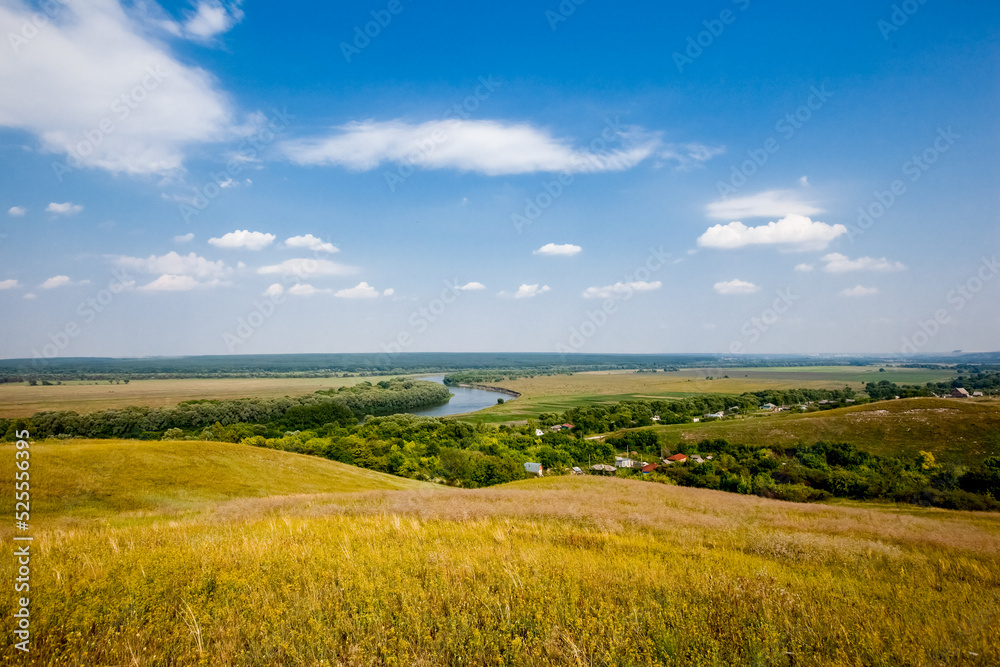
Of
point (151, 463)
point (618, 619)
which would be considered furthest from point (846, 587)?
point (151, 463)

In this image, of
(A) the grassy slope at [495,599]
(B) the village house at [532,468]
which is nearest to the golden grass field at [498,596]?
(A) the grassy slope at [495,599]

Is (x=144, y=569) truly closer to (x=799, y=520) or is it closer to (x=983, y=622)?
(x=983, y=622)

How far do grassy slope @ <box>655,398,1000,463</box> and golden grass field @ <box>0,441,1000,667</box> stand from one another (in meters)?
54.7

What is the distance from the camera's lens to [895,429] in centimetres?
5503

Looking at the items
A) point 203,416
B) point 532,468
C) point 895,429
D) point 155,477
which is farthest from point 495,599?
point 203,416

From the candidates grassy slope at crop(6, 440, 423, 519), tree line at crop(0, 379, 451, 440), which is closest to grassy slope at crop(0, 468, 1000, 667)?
grassy slope at crop(6, 440, 423, 519)

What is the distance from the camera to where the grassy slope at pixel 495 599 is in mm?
3949

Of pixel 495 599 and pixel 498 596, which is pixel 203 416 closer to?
→ pixel 498 596

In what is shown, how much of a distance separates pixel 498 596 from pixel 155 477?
21777 mm

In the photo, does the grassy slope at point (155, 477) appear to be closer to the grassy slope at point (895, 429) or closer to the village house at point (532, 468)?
the village house at point (532, 468)

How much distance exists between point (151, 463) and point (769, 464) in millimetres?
56368

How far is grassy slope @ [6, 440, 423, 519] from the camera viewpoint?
52.6 ft

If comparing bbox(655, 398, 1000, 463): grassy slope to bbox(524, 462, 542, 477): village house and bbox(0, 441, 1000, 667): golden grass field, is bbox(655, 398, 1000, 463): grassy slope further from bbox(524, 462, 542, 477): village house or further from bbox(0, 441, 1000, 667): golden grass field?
bbox(0, 441, 1000, 667): golden grass field

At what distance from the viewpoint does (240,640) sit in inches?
163
